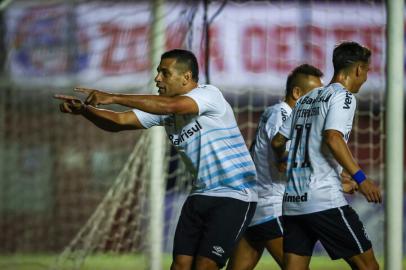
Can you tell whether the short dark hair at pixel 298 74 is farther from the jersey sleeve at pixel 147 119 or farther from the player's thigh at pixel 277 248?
the jersey sleeve at pixel 147 119

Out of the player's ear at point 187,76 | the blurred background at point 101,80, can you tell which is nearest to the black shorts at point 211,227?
the player's ear at point 187,76

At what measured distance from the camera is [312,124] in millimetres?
5711

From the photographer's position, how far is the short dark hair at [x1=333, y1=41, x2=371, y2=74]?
5742 millimetres

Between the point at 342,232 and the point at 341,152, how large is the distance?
0.55m

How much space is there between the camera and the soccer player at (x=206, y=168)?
19.1 ft

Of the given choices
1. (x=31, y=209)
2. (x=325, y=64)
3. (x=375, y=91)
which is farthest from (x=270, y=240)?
(x=31, y=209)

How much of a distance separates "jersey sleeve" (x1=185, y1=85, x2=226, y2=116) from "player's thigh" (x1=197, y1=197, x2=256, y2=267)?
56 centimetres

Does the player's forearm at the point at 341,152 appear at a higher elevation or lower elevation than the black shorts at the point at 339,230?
higher

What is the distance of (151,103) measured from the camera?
18.1 feet

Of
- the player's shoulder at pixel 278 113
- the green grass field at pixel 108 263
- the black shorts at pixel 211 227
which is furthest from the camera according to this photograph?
the green grass field at pixel 108 263

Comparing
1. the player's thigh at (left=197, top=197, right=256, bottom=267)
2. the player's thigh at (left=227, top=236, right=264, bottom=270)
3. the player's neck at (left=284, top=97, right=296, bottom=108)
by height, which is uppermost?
the player's neck at (left=284, top=97, right=296, bottom=108)

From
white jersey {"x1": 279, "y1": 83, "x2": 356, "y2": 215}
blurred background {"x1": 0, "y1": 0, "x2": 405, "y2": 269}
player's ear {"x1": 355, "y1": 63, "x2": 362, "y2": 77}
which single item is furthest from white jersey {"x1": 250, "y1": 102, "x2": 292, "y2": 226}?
blurred background {"x1": 0, "y1": 0, "x2": 405, "y2": 269}

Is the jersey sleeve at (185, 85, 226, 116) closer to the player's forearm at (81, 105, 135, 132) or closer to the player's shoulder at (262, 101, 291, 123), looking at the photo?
the player's forearm at (81, 105, 135, 132)

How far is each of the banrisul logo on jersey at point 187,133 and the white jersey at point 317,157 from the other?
63cm
